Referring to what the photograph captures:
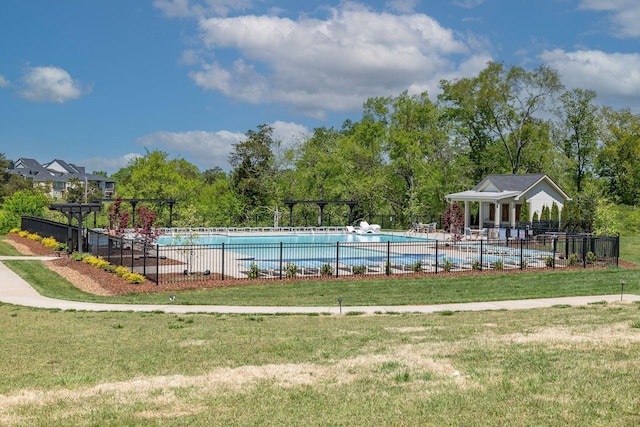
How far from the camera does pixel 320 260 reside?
28547 mm

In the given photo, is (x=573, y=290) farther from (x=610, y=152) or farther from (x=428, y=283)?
(x=610, y=152)

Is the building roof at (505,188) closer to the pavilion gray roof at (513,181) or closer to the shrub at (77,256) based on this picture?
the pavilion gray roof at (513,181)

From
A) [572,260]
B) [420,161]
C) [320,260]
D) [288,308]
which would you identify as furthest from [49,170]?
[288,308]

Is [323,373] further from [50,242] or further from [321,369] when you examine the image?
[50,242]

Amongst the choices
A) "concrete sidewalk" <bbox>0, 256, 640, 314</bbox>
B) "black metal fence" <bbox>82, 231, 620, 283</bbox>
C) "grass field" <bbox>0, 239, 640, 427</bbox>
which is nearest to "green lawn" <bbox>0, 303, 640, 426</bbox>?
"grass field" <bbox>0, 239, 640, 427</bbox>

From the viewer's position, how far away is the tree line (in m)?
54.0

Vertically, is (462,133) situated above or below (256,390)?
above

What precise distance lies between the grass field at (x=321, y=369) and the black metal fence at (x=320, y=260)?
7.91m

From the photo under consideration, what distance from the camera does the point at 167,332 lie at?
447 inches

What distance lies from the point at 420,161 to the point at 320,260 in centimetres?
3118

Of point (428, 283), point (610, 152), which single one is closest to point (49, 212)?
point (428, 283)

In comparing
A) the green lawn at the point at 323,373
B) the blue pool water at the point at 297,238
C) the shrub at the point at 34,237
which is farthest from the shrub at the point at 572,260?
the shrub at the point at 34,237

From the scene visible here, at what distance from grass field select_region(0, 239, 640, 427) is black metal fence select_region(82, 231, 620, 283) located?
26.0 feet

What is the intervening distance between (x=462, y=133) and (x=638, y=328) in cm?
5365
